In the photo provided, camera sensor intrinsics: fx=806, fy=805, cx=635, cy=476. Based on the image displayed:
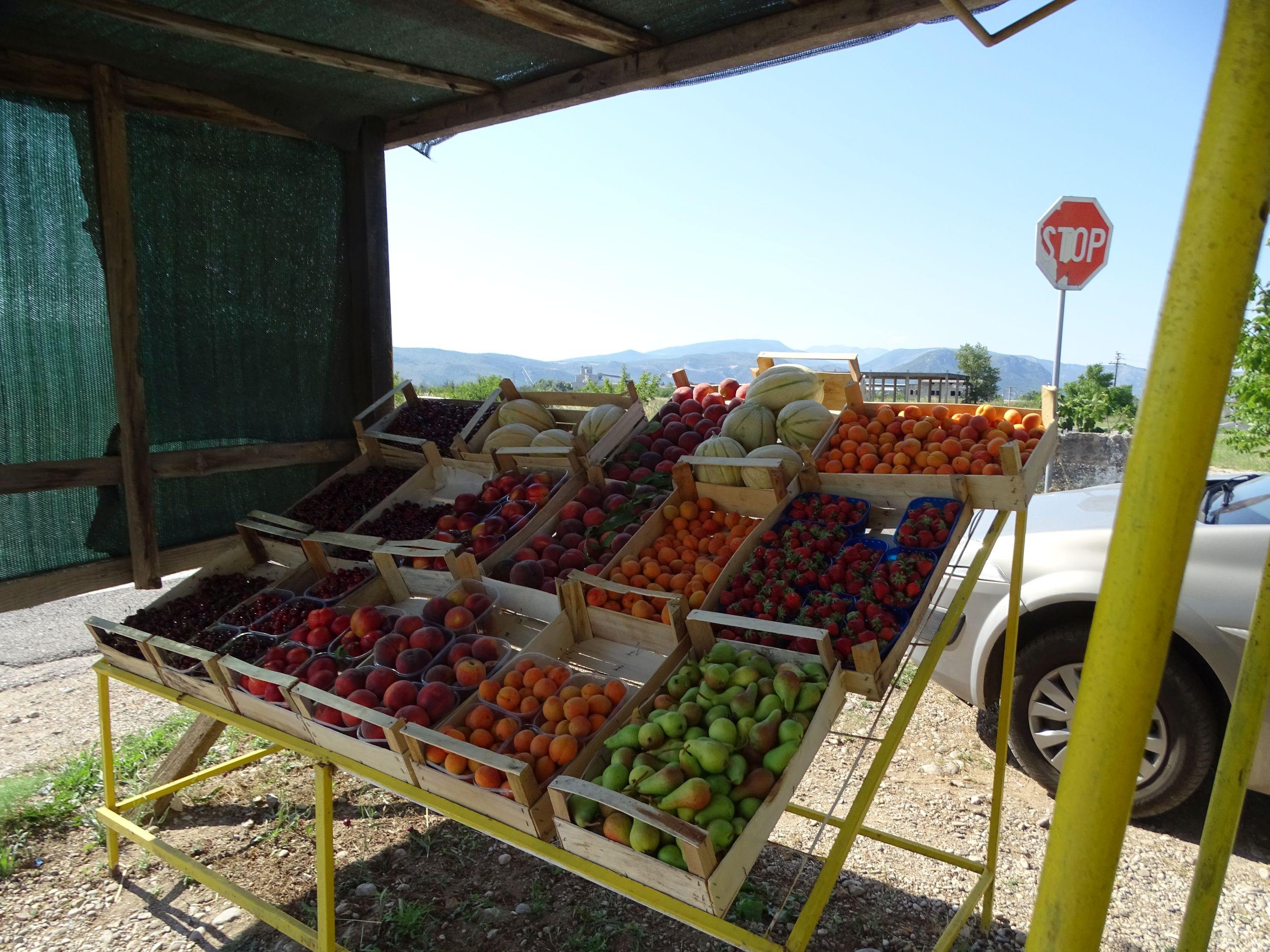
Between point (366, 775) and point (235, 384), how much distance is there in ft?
8.27

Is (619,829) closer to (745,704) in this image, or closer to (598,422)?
(745,704)

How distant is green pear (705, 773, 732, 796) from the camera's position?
185 cm

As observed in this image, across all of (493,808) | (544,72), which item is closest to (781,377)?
(544,72)

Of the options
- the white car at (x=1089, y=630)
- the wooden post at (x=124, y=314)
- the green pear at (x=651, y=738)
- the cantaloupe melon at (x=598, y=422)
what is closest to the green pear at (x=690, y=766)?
the green pear at (x=651, y=738)

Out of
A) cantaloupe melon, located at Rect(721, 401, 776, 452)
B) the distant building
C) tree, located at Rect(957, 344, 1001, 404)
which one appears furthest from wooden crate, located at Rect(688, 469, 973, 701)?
tree, located at Rect(957, 344, 1001, 404)

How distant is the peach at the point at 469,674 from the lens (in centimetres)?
243

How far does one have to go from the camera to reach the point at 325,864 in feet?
8.18

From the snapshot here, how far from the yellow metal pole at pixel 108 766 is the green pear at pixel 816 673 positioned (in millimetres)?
2670

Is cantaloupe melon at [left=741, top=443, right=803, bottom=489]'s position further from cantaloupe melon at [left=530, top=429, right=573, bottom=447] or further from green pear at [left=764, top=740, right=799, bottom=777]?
green pear at [left=764, top=740, right=799, bottom=777]

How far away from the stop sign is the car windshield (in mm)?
4041

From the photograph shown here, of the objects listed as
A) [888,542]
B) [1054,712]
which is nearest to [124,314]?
[888,542]

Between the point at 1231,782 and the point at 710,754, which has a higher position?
the point at 1231,782

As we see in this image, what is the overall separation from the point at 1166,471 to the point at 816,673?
1501mm

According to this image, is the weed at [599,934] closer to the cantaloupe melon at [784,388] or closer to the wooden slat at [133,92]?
the cantaloupe melon at [784,388]
